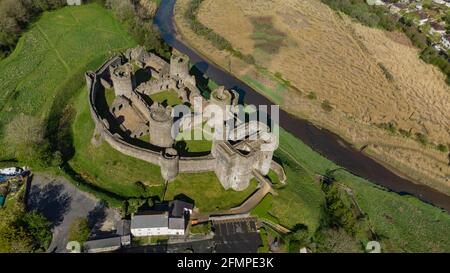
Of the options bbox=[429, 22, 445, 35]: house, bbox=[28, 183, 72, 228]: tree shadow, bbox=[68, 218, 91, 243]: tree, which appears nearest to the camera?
bbox=[68, 218, 91, 243]: tree

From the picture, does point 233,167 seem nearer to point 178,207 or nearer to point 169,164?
point 169,164

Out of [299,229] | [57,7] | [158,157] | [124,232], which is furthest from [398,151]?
[57,7]

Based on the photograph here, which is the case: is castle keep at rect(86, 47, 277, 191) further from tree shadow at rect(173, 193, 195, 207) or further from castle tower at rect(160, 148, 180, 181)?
tree shadow at rect(173, 193, 195, 207)

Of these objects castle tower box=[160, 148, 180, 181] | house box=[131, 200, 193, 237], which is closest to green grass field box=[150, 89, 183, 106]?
castle tower box=[160, 148, 180, 181]

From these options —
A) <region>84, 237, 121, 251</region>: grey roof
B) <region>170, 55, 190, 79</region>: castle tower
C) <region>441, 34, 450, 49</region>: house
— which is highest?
<region>441, 34, 450, 49</region>: house

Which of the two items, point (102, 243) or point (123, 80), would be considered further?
point (123, 80)

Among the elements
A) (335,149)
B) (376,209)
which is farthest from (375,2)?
(376,209)
